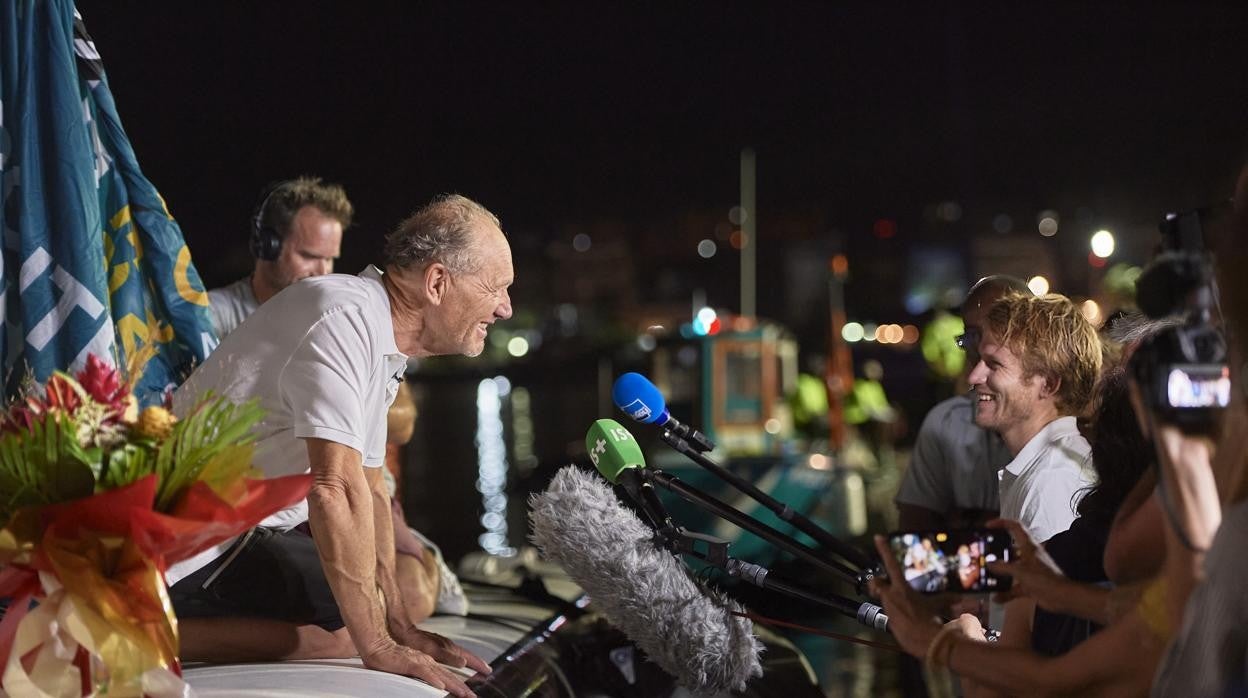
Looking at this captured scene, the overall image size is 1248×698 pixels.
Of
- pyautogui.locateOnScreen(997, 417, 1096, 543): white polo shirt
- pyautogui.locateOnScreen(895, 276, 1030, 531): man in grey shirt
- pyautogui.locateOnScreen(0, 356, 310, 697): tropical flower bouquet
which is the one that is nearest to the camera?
pyautogui.locateOnScreen(0, 356, 310, 697): tropical flower bouquet

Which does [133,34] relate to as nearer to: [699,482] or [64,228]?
[64,228]

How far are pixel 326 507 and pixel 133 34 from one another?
314cm

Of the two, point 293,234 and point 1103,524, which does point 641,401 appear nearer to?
point 1103,524

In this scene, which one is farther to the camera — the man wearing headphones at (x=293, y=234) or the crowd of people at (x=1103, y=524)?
the man wearing headphones at (x=293, y=234)

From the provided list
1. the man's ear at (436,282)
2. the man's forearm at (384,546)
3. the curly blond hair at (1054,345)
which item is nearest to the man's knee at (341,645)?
the man's forearm at (384,546)

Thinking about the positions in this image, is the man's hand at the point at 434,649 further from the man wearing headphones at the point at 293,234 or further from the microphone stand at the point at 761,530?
the man wearing headphones at the point at 293,234

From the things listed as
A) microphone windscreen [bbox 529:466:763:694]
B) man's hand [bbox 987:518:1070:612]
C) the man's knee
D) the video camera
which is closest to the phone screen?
the video camera

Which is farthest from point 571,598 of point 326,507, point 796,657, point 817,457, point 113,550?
point 817,457

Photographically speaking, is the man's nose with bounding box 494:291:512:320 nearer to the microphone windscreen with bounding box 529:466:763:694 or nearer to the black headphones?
the microphone windscreen with bounding box 529:466:763:694

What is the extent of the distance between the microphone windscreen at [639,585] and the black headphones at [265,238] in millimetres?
1531

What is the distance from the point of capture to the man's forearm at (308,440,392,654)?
8.48 feet

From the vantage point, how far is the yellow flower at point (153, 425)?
1.93 metres

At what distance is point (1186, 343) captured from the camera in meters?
1.58

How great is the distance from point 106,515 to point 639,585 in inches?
52.7
